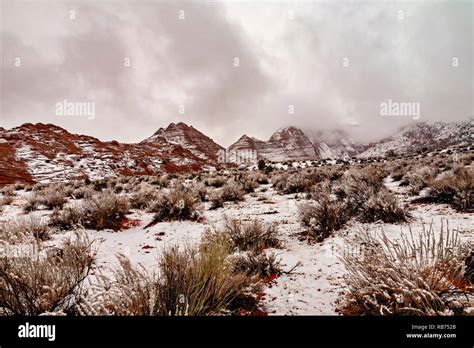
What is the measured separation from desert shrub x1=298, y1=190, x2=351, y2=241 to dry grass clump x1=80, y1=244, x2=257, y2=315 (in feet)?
7.39

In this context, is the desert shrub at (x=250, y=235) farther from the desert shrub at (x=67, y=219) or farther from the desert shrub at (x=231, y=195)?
the desert shrub at (x=231, y=195)

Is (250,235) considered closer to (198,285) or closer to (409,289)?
(198,285)

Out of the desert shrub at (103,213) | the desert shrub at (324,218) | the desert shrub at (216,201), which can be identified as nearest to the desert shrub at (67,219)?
the desert shrub at (103,213)

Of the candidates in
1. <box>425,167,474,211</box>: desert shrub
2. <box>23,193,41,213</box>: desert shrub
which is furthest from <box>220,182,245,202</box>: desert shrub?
<box>23,193,41,213</box>: desert shrub

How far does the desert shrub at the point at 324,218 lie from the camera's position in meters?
4.22

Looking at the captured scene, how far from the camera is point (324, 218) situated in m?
4.46

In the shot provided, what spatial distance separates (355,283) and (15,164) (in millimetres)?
55305

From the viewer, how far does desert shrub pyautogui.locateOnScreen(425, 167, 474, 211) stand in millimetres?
4711

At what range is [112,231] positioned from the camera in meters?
5.29

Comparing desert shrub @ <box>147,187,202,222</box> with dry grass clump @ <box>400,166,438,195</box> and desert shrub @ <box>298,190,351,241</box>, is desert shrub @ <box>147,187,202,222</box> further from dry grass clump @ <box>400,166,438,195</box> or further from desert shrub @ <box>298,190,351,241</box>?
dry grass clump @ <box>400,166,438,195</box>

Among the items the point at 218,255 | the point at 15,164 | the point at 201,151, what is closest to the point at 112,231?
the point at 218,255

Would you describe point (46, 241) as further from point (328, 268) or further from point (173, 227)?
point (328, 268)

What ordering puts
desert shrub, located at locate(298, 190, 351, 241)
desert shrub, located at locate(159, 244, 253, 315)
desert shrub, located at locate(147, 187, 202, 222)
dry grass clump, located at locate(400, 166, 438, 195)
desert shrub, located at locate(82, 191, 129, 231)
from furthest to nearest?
dry grass clump, located at locate(400, 166, 438, 195) < desert shrub, located at locate(147, 187, 202, 222) < desert shrub, located at locate(82, 191, 129, 231) < desert shrub, located at locate(298, 190, 351, 241) < desert shrub, located at locate(159, 244, 253, 315)
